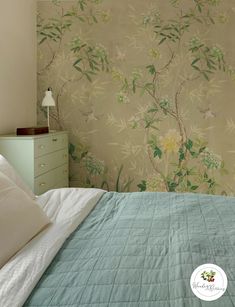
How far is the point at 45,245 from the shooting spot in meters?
1.31

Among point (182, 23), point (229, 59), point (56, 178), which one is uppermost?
Result: point (182, 23)

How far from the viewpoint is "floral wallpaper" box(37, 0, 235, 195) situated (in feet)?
11.7

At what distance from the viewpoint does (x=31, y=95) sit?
12.0ft

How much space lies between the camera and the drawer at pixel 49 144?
2.91 metres

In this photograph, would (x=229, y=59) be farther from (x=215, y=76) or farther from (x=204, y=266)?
(x=204, y=266)

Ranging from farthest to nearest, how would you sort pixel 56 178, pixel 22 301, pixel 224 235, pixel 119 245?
pixel 56 178 → pixel 224 235 → pixel 119 245 → pixel 22 301

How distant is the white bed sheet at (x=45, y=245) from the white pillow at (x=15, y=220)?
25 mm

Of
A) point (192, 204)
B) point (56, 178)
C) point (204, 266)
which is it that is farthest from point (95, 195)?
point (56, 178)

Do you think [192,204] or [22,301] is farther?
[192,204]

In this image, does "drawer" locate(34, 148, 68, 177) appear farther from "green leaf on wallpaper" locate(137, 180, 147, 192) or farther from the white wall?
"green leaf on wallpaper" locate(137, 180, 147, 192)

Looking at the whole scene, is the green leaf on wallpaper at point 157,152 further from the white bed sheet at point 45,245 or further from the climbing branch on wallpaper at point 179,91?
the white bed sheet at point 45,245

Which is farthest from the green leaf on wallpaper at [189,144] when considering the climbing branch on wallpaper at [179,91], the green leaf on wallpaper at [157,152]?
the green leaf on wallpaper at [157,152]

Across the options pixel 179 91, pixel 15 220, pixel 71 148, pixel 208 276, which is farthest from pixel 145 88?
pixel 208 276

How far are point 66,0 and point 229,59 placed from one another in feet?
5.45
